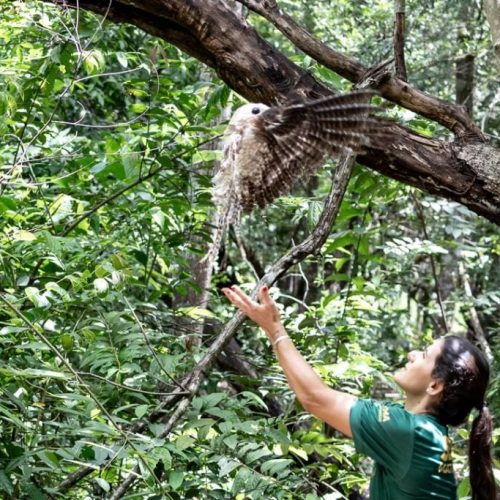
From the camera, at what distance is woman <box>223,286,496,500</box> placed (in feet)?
5.72

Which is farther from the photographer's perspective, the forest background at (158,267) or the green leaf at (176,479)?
the forest background at (158,267)

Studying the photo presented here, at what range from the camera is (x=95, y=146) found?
12.7 ft

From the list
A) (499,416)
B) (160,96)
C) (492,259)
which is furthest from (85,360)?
(492,259)

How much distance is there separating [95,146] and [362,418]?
2457 mm

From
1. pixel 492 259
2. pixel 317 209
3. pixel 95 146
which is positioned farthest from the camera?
pixel 492 259

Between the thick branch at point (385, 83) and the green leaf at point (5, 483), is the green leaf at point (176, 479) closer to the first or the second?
the green leaf at point (5, 483)

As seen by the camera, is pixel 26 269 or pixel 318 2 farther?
pixel 318 2

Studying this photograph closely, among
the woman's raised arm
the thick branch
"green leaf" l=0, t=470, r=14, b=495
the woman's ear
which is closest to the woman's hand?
the woman's raised arm

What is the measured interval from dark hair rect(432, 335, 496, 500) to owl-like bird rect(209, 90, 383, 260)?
0.53 metres

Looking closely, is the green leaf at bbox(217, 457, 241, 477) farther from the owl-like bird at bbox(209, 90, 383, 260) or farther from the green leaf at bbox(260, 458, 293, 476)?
the owl-like bird at bbox(209, 90, 383, 260)

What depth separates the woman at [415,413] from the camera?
1.74 meters

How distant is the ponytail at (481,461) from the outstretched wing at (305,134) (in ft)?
2.29

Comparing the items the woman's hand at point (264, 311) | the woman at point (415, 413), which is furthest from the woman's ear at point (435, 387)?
the woman's hand at point (264, 311)

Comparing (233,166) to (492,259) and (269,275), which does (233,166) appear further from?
(492,259)
